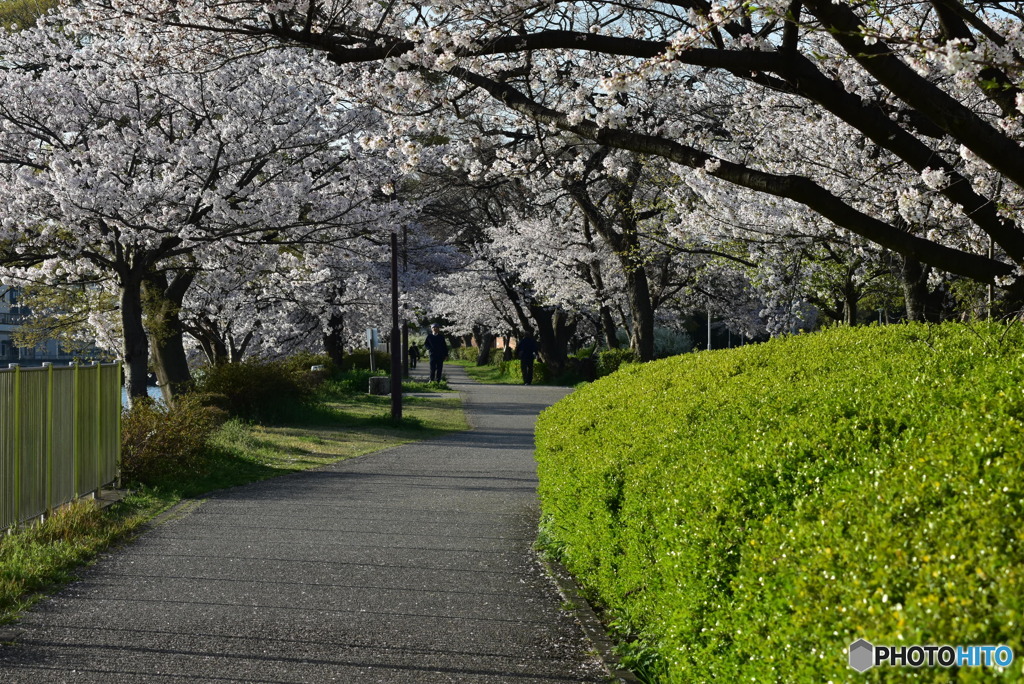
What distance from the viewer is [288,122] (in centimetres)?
1936

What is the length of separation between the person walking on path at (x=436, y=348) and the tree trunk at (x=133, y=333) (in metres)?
15.1

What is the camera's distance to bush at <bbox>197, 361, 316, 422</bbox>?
20.8 metres

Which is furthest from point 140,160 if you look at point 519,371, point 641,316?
point 519,371

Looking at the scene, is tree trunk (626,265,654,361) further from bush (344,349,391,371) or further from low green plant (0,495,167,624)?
bush (344,349,391,371)

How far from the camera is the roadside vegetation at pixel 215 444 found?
25.2ft

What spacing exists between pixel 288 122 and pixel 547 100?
8.42 metres

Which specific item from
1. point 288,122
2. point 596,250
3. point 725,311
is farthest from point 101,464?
point 725,311

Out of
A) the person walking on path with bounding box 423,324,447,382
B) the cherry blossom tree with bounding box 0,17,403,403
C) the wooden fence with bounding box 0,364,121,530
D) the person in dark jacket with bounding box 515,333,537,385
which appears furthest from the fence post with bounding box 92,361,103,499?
the person in dark jacket with bounding box 515,333,537,385

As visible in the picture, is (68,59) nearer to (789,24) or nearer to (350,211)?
(350,211)

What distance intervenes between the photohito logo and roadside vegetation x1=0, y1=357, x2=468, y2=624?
5120 mm

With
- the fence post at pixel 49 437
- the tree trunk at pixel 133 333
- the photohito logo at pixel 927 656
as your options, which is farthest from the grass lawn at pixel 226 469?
the photohito logo at pixel 927 656

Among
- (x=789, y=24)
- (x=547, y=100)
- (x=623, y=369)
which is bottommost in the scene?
(x=623, y=369)

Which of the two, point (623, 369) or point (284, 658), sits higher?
point (623, 369)

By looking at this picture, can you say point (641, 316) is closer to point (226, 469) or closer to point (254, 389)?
point (254, 389)
